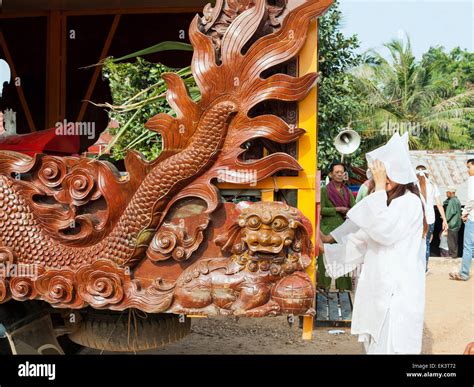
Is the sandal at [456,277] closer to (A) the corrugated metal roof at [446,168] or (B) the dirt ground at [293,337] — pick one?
(B) the dirt ground at [293,337]

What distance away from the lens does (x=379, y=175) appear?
3.12m

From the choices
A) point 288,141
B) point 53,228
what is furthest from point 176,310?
point 288,141

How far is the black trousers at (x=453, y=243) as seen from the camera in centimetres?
823

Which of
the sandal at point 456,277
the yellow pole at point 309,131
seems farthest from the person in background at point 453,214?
the yellow pole at point 309,131

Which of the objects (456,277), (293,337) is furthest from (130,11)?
(456,277)

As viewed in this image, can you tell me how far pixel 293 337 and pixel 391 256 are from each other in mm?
2255

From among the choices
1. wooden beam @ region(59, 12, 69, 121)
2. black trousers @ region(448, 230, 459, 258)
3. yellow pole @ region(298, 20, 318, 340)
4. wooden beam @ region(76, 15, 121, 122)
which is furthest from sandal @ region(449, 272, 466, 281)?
yellow pole @ region(298, 20, 318, 340)

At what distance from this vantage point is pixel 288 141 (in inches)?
104

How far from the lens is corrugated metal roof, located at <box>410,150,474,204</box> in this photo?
8.85m

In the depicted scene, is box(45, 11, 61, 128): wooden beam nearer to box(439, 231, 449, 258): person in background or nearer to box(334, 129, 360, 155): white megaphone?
box(334, 129, 360, 155): white megaphone

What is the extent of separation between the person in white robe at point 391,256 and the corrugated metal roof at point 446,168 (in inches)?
237

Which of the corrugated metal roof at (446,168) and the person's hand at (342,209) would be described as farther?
the corrugated metal roof at (446,168)

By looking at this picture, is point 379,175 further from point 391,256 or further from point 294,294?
point 294,294

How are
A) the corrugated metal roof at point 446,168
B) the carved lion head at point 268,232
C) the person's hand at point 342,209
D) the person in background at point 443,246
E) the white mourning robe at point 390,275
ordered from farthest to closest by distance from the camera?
the corrugated metal roof at point 446,168, the person in background at point 443,246, the person's hand at point 342,209, the white mourning robe at point 390,275, the carved lion head at point 268,232
